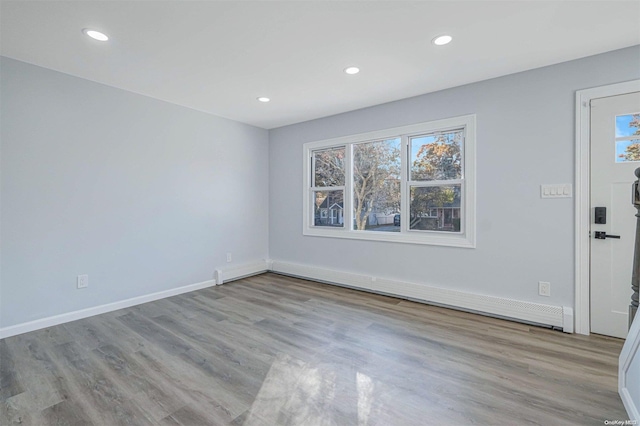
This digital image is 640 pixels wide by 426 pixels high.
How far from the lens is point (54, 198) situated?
9.46ft

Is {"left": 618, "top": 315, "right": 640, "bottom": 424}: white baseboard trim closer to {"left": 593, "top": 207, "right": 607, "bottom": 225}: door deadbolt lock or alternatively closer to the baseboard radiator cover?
the baseboard radiator cover

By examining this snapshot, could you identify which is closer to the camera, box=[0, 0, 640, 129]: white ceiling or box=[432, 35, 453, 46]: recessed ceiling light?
box=[0, 0, 640, 129]: white ceiling

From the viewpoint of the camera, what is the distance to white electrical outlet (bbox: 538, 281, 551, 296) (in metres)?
2.81

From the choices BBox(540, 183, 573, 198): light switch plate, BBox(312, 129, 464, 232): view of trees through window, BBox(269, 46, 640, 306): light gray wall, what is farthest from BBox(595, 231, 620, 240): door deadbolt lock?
BBox(312, 129, 464, 232): view of trees through window

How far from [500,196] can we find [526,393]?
1925 millimetres

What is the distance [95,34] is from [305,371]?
311 cm

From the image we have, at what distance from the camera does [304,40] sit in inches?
93.4

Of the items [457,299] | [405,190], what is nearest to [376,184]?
[405,190]

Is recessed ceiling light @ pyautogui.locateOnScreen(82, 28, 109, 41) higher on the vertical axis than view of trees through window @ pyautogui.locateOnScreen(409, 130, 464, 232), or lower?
higher

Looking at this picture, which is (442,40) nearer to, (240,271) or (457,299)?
(457,299)

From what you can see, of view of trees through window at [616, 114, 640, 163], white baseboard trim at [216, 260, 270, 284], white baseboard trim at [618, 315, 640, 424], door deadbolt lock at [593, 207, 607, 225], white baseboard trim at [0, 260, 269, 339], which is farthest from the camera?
white baseboard trim at [216, 260, 270, 284]

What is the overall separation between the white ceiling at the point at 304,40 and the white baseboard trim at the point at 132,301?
8.25 feet

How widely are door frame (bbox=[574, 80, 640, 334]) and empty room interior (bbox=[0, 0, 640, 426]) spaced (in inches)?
0.7

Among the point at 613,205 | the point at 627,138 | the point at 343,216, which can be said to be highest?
the point at 627,138
